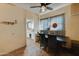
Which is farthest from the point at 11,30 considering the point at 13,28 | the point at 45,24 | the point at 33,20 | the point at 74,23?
the point at 74,23

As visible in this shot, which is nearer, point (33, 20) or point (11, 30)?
point (11, 30)

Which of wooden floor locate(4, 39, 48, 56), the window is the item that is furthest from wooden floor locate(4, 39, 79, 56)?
the window

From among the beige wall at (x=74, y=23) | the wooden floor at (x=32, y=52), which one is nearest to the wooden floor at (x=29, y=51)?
the wooden floor at (x=32, y=52)

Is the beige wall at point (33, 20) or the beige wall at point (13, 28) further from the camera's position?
the beige wall at point (33, 20)

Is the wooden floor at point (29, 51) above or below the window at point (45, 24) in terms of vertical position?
below

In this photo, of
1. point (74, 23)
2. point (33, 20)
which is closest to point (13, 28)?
point (33, 20)

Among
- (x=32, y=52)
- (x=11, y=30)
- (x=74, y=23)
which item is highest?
(x=74, y=23)

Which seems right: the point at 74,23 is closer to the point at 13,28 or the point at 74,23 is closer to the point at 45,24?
the point at 45,24

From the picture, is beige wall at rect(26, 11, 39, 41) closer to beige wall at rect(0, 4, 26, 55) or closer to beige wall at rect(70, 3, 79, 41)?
beige wall at rect(0, 4, 26, 55)

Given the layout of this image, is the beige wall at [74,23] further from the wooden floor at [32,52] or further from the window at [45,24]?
the window at [45,24]

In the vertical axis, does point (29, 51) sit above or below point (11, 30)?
below

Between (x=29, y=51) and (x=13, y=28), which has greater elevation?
(x=13, y=28)

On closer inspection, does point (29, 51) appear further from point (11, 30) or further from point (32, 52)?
point (11, 30)

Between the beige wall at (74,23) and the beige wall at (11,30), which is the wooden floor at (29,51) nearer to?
the beige wall at (11,30)
